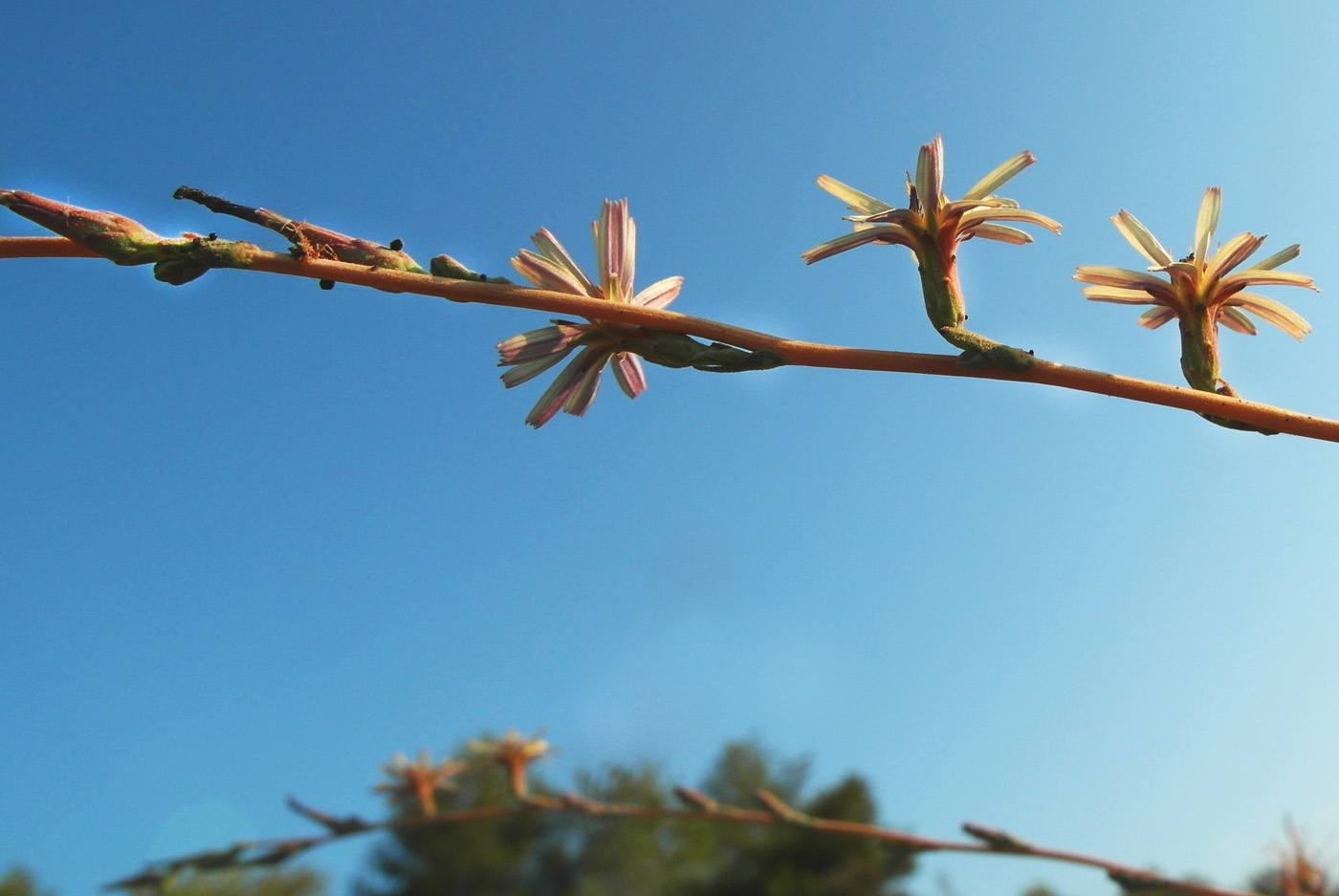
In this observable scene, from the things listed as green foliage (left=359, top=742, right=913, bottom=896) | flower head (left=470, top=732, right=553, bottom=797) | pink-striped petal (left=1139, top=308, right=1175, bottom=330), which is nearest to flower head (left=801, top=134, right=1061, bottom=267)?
pink-striped petal (left=1139, top=308, right=1175, bottom=330)

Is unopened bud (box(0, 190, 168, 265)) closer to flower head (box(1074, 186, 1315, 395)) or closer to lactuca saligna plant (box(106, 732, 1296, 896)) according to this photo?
flower head (box(1074, 186, 1315, 395))

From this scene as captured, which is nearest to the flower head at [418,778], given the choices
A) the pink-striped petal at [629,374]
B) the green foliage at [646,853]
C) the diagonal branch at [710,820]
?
the diagonal branch at [710,820]

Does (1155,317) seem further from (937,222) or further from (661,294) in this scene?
(661,294)

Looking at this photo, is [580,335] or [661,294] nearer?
[580,335]

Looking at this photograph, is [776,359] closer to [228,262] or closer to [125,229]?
[228,262]

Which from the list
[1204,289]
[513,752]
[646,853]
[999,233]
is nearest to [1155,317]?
[1204,289]

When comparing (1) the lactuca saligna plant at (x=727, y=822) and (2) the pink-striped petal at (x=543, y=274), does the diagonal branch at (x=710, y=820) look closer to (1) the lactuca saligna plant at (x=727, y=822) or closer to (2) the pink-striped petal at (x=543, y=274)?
(1) the lactuca saligna plant at (x=727, y=822)
